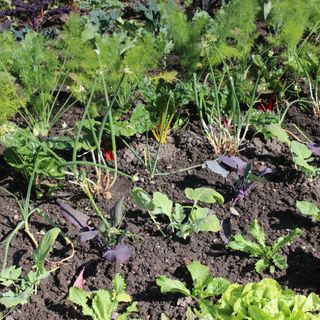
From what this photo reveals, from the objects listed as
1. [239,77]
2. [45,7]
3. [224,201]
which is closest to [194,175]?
[224,201]

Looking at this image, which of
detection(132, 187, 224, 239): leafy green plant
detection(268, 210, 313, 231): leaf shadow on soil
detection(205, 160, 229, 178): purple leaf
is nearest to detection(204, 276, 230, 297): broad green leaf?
detection(132, 187, 224, 239): leafy green plant

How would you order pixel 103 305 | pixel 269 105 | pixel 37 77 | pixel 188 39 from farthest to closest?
pixel 269 105 < pixel 188 39 < pixel 37 77 < pixel 103 305

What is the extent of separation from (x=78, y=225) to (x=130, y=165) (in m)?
0.56

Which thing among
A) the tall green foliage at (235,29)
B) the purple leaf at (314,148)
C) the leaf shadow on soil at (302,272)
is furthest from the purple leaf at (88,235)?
the tall green foliage at (235,29)

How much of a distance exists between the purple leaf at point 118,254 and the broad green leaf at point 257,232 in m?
0.52

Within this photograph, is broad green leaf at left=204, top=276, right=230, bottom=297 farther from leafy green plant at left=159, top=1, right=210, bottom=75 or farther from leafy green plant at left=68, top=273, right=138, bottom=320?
leafy green plant at left=159, top=1, right=210, bottom=75

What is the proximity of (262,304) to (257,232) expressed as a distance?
62 cm

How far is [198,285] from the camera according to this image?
7.34ft

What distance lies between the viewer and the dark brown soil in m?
2.31

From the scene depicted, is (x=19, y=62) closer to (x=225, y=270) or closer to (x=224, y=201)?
(x=224, y=201)

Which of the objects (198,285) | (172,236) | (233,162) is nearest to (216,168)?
(233,162)

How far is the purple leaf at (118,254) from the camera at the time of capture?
7.54ft

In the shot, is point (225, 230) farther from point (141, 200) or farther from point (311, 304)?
point (311, 304)

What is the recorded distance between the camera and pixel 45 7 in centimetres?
429
